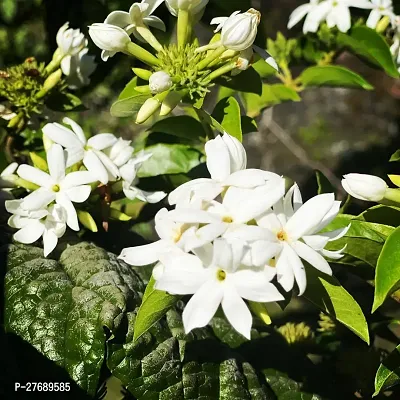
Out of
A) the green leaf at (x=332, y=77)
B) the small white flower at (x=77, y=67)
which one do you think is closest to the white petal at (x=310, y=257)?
the green leaf at (x=332, y=77)

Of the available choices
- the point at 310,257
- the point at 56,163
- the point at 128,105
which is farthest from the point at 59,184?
the point at 310,257

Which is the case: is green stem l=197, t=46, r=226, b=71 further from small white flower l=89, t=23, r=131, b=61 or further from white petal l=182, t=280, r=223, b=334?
white petal l=182, t=280, r=223, b=334

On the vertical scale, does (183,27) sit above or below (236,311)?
above

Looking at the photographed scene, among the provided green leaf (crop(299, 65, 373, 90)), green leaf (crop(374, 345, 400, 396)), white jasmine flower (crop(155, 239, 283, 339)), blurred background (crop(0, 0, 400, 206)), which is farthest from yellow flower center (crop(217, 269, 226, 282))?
blurred background (crop(0, 0, 400, 206))

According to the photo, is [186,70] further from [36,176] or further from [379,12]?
[379,12]

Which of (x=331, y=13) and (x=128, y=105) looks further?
(x=331, y=13)

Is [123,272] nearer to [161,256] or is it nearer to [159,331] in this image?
[159,331]

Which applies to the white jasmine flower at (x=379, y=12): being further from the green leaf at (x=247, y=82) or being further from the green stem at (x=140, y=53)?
the green stem at (x=140, y=53)
